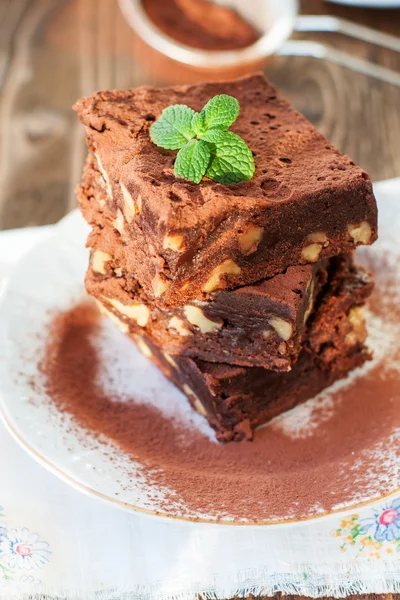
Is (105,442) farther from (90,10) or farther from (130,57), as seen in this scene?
(90,10)

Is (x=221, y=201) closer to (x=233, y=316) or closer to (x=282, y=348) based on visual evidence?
(x=233, y=316)

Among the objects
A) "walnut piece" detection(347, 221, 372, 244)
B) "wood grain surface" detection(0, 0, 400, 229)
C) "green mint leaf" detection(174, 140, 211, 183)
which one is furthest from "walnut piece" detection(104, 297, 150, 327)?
"wood grain surface" detection(0, 0, 400, 229)

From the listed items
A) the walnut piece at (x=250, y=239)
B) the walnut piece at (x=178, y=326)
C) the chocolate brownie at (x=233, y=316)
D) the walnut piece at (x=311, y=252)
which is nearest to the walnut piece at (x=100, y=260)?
the chocolate brownie at (x=233, y=316)

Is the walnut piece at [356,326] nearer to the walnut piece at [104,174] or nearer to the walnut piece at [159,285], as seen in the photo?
the walnut piece at [159,285]

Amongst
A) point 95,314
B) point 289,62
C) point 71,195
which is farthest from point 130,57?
point 95,314

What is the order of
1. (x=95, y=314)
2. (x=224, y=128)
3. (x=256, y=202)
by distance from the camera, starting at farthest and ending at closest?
1. (x=95, y=314)
2. (x=224, y=128)
3. (x=256, y=202)

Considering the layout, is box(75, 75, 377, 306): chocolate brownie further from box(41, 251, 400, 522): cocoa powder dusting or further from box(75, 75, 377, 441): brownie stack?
box(41, 251, 400, 522): cocoa powder dusting

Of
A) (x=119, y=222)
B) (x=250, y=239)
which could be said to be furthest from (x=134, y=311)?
(x=250, y=239)
